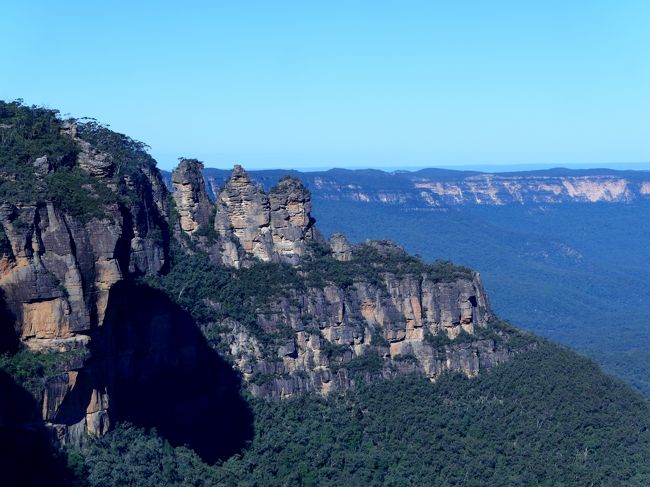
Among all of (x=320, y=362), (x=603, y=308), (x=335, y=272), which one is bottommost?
(x=603, y=308)

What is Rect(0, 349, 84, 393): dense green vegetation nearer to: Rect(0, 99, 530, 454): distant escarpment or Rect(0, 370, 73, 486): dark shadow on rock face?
Rect(0, 99, 530, 454): distant escarpment

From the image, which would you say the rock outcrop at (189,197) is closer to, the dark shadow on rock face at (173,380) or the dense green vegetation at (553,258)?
the dark shadow on rock face at (173,380)

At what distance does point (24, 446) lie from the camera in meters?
35.3

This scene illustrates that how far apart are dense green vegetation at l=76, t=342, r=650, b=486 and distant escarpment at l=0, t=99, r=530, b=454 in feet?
4.46

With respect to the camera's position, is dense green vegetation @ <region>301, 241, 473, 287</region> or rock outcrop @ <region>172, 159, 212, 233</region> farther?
rock outcrop @ <region>172, 159, 212, 233</region>

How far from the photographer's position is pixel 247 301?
181 feet

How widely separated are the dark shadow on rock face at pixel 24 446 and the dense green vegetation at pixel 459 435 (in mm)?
7073

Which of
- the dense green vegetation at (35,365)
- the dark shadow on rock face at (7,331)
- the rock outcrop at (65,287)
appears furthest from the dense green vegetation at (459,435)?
the dark shadow on rock face at (7,331)

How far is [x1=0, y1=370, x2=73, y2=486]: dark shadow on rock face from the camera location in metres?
34.5

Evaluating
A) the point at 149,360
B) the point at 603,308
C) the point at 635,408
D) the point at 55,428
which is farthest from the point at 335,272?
the point at 603,308

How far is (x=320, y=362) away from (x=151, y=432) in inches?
512

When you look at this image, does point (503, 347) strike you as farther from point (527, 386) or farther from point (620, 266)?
point (620, 266)

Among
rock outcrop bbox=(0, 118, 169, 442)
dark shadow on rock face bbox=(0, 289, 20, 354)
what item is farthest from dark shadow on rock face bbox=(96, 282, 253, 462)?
dark shadow on rock face bbox=(0, 289, 20, 354)

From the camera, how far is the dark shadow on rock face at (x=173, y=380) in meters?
44.9
